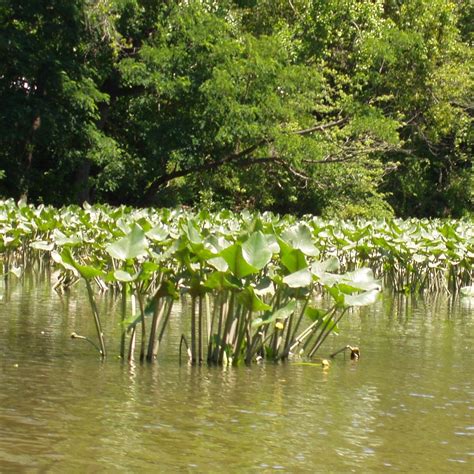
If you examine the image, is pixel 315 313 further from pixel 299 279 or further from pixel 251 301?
pixel 251 301

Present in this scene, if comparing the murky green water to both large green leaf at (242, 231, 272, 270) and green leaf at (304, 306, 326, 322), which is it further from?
large green leaf at (242, 231, 272, 270)

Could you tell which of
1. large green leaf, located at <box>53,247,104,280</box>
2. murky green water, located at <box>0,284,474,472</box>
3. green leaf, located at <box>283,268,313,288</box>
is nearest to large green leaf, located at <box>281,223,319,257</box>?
green leaf, located at <box>283,268,313,288</box>

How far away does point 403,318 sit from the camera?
404 inches

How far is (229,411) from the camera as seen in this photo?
18.1ft

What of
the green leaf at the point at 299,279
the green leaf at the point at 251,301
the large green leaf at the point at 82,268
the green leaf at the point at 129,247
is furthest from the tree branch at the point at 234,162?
the green leaf at the point at 251,301

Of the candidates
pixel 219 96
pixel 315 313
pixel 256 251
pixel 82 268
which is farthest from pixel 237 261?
pixel 219 96

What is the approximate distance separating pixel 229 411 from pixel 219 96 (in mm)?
16574

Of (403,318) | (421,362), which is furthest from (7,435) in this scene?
(403,318)

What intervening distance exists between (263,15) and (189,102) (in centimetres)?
622

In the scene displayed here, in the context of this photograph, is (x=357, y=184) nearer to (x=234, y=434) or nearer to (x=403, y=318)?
A: (x=403, y=318)

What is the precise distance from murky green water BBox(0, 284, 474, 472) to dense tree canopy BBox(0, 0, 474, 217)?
13.5 meters

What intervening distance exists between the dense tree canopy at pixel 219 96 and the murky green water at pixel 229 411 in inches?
532

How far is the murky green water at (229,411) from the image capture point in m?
4.57

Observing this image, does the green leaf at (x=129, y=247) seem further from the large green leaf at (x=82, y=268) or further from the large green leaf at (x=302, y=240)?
the large green leaf at (x=302, y=240)
